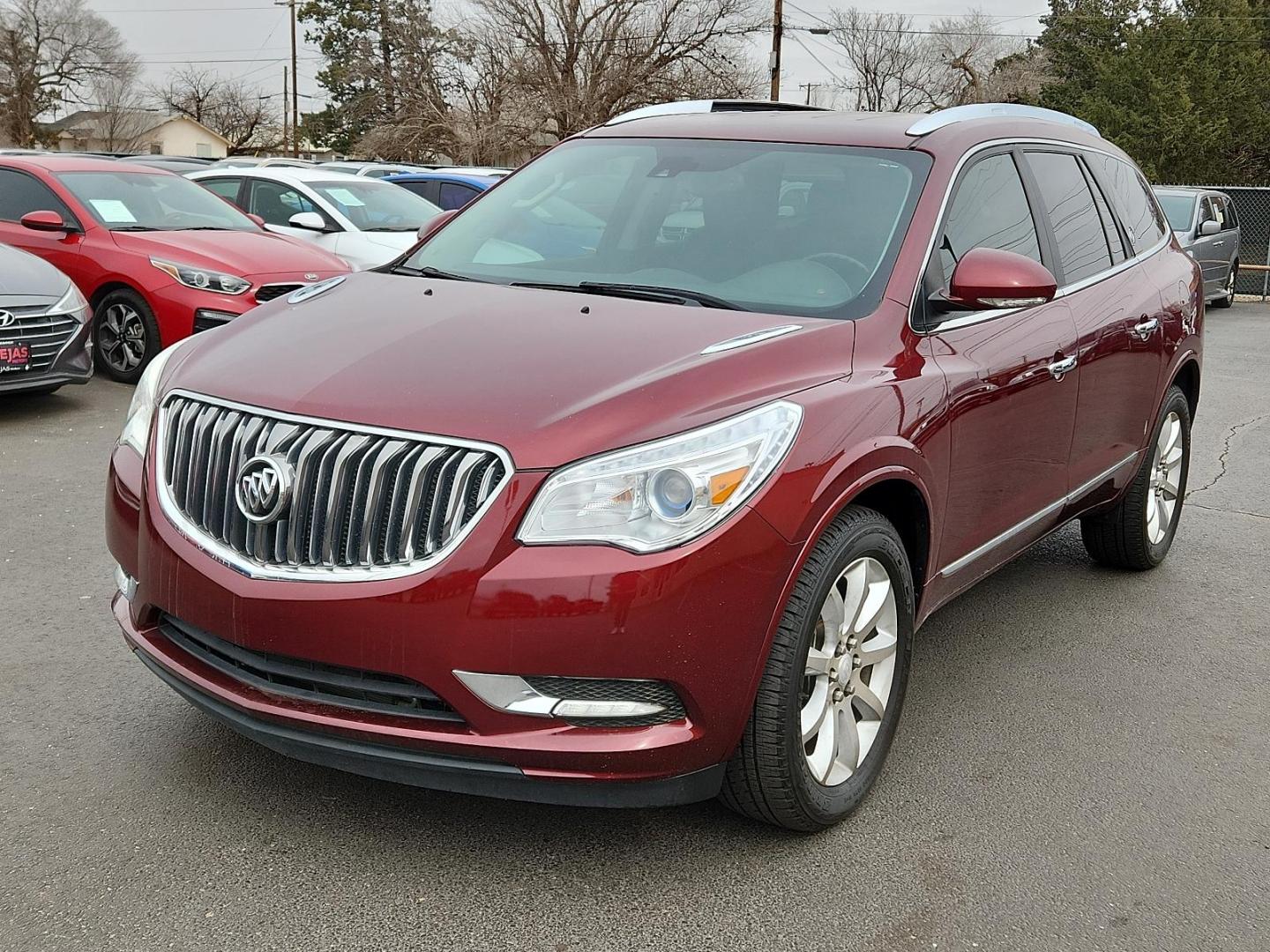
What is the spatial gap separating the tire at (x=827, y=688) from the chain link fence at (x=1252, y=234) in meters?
20.7

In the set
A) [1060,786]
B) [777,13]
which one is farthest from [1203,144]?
[1060,786]

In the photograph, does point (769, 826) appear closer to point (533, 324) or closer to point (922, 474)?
point (922, 474)

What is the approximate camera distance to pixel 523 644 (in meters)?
2.60

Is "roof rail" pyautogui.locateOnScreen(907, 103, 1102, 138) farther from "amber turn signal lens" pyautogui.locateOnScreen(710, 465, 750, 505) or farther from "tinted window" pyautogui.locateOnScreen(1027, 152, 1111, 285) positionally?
"amber turn signal lens" pyautogui.locateOnScreen(710, 465, 750, 505)

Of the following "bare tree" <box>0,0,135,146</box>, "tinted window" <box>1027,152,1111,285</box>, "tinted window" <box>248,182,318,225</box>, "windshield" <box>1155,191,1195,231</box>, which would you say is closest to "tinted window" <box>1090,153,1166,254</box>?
"tinted window" <box>1027,152,1111,285</box>

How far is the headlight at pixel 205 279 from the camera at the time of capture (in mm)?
8797

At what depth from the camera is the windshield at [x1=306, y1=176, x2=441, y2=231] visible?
1204 cm

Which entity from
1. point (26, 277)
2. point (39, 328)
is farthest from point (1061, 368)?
point (26, 277)

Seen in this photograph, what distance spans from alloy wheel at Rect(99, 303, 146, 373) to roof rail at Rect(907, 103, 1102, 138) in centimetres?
626

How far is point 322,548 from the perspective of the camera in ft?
8.95

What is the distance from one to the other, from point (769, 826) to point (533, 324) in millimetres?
1355

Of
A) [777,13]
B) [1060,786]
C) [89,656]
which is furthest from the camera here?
[777,13]

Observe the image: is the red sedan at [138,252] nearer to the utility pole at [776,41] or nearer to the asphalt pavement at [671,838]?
the asphalt pavement at [671,838]

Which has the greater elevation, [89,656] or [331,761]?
[331,761]
